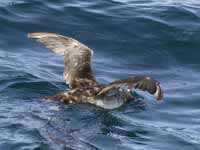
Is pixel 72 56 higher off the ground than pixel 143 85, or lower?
lower

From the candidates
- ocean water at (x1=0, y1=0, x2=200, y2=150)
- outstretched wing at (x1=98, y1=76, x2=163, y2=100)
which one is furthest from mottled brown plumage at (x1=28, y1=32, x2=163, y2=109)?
outstretched wing at (x1=98, y1=76, x2=163, y2=100)

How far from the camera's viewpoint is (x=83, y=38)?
1603 cm

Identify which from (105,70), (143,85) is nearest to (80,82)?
(105,70)

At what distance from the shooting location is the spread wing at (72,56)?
1323cm

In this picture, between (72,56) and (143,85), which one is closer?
(143,85)

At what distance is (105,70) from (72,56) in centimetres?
161

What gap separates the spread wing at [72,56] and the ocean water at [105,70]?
0.40 meters

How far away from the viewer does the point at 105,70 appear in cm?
1487

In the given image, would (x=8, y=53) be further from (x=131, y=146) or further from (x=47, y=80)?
(x=131, y=146)

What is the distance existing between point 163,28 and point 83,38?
1728mm

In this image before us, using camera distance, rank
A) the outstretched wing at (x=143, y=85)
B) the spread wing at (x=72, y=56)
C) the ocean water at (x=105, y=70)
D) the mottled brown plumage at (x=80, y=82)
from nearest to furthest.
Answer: the outstretched wing at (x=143, y=85)
the ocean water at (x=105, y=70)
the mottled brown plumage at (x=80, y=82)
the spread wing at (x=72, y=56)

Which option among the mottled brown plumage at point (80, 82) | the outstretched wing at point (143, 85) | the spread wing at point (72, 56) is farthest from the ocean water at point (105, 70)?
the outstretched wing at point (143, 85)

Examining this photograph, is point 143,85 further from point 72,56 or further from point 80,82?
point 72,56

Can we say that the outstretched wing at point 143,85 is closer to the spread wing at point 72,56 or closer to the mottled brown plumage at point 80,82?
the mottled brown plumage at point 80,82
